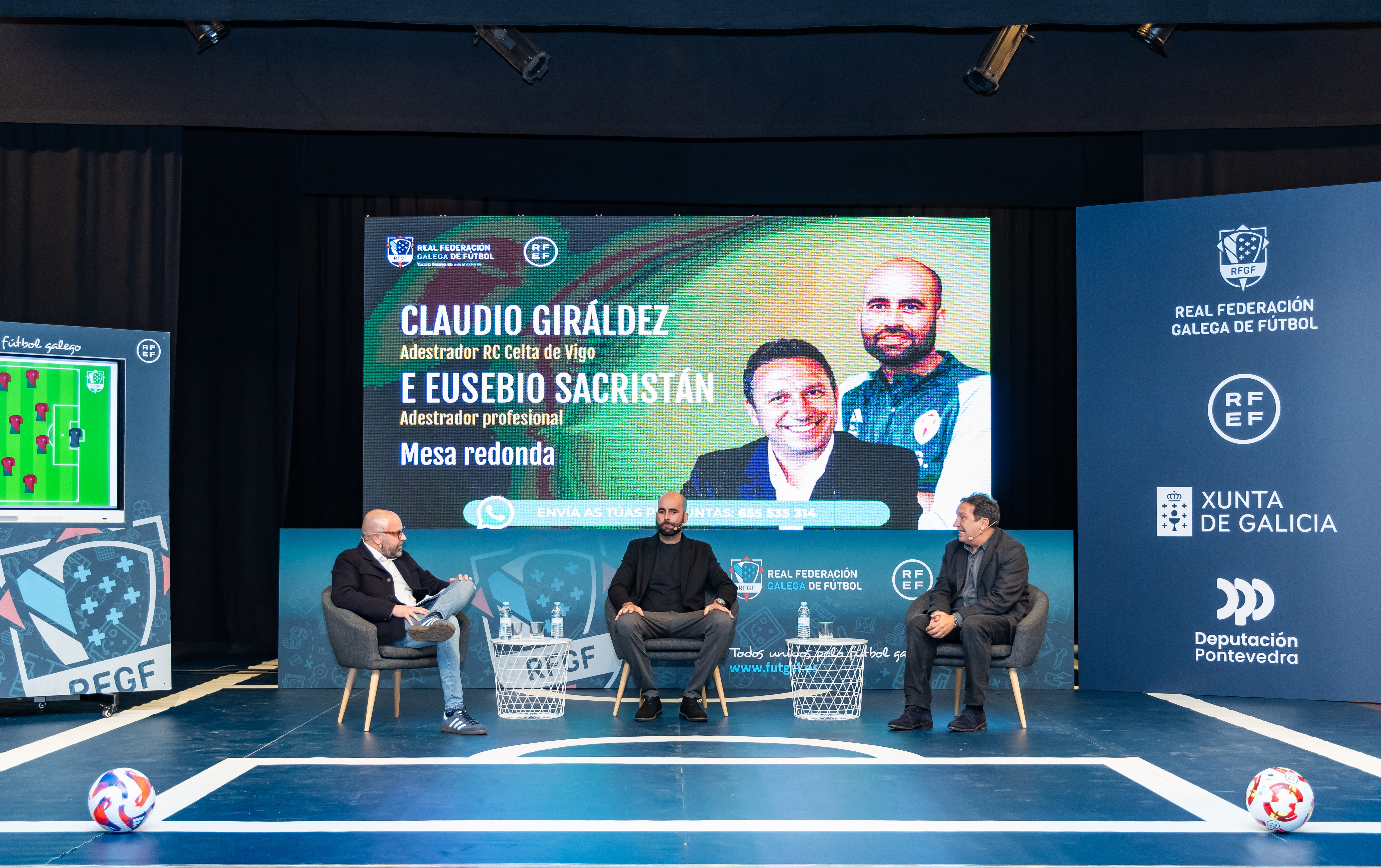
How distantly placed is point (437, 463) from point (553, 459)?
26.1 inches

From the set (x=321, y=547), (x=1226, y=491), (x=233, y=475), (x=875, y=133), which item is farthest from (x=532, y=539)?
(x=1226, y=491)

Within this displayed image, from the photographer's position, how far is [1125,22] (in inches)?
211

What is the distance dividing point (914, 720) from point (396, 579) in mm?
2428

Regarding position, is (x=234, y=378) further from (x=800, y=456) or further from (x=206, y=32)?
(x=800, y=456)

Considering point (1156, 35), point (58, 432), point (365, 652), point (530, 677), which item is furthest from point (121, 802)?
point (1156, 35)

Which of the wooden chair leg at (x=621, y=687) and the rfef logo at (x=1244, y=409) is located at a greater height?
the rfef logo at (x=1244, y=409)

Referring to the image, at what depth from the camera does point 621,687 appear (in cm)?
562

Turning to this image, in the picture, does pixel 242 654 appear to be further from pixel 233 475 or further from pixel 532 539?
pixel 532 539

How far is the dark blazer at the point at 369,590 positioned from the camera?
17.2 ft

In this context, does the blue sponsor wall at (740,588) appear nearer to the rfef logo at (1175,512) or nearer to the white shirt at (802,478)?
the white shirt at (802,478)

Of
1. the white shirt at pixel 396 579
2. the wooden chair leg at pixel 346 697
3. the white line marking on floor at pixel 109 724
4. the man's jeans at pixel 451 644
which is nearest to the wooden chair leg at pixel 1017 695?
the man's jeans at pixel 451 644

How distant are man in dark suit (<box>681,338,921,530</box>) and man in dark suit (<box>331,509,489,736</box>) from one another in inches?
72.3

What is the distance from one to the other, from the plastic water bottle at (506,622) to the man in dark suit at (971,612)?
2.12 metres

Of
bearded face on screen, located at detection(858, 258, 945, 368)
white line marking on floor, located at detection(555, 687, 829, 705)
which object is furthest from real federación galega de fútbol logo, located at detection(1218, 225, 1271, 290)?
white line marking on floor, located at detection(555, 687, 829, 705)
